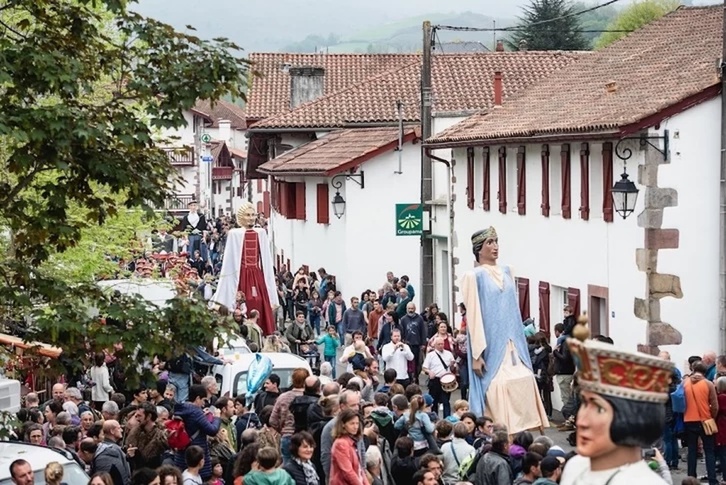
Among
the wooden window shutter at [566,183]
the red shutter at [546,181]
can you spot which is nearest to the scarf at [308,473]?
the wooden window shutter at [566,183]

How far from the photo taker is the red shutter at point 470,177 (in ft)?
124

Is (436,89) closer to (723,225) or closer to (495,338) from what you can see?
(723,225)

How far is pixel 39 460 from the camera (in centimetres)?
1398

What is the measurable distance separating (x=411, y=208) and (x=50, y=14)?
21.7 m

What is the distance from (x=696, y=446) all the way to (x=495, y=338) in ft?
24.2

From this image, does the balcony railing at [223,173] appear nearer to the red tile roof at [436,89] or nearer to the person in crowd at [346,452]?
the red tile roof at [436,89]

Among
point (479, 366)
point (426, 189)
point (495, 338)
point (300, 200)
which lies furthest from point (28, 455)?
point (300, 200)

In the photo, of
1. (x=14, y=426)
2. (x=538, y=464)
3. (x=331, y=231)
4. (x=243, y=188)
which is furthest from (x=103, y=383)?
(x=243, y=188)

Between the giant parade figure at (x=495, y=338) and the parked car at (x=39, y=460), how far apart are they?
3.25 meters

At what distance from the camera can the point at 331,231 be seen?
163ft

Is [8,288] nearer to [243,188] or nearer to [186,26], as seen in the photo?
[186,26]

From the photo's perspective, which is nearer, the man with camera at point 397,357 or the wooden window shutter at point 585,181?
the man with camera at point 397,357

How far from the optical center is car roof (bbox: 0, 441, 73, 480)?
13828 millimetres

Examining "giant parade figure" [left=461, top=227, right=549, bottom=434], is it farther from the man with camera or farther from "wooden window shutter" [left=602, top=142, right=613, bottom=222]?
"wooden window shutter" [left=602, top=142, right=613, bottom=222]
